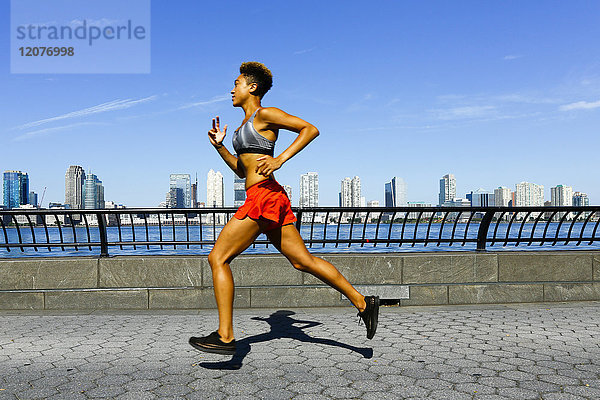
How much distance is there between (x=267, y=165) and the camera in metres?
3.85

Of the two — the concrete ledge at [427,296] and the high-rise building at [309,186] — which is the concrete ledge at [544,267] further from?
the high-rise building at [309,186]

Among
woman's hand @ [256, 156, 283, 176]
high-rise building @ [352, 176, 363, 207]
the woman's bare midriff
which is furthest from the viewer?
high-rise building @ [352, 176, 363, 207]

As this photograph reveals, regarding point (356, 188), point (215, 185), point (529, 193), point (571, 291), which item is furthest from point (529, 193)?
point (571, 291)

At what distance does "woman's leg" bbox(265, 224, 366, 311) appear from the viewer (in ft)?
13.6

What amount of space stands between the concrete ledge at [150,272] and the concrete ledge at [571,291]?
4493mm

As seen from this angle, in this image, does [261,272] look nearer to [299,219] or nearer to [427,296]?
[299,219]

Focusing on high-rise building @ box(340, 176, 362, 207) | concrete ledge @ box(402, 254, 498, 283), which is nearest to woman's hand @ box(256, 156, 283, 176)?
concrete ledge @ box(402, 254, 498, 283)

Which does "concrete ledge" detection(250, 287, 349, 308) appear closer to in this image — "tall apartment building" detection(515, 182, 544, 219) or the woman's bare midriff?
the woman's bare midriff

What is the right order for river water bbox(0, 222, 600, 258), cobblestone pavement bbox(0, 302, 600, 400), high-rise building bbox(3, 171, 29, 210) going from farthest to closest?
high-rise building bbox(3, 171, 29, 210) < river water bbox(0, 222, 600, 258) < cobblestone pavement bbox(0, 302, 600, 400)

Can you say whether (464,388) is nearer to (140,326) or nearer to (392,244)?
(140,326)

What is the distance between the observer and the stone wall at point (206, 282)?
6.78 m

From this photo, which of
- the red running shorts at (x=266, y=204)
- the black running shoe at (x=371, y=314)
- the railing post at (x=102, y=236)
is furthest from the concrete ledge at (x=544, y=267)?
the railing post at (x=102, y=236)

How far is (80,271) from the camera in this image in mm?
6809

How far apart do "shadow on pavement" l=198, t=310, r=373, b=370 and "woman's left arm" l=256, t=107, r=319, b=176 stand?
1.46 metres
